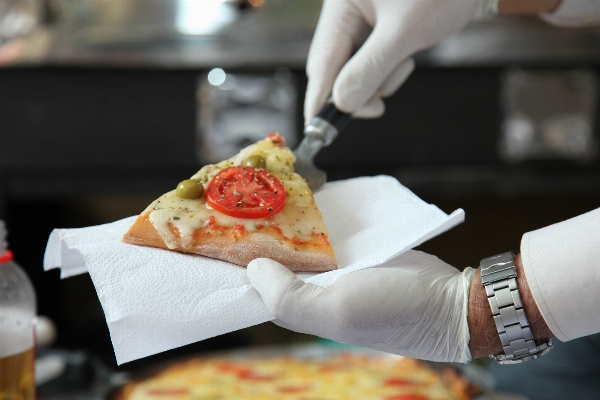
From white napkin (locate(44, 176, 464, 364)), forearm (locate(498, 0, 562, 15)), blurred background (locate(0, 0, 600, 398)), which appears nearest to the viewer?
white napkin (locate(44, 176, 464, 364))

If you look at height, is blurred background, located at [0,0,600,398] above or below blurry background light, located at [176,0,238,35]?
below

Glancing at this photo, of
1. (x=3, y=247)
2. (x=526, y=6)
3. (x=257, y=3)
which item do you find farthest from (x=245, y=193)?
(x=257, y=3)

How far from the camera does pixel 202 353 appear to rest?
2.35 m

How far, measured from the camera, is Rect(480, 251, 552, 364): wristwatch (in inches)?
41.8

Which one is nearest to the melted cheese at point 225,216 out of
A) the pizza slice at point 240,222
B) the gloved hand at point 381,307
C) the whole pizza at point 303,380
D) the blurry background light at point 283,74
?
the pizza slice at point 240,222

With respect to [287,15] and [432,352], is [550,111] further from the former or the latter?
[432,352]

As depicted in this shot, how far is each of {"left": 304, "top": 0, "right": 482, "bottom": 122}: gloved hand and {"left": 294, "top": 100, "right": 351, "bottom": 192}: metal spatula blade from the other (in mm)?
56

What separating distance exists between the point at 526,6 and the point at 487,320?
1031mm

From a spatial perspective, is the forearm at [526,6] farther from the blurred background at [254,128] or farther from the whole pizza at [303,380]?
the blurred background at [254,128]

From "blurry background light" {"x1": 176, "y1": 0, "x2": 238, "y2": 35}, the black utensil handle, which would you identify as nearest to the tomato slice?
the black utensil handle

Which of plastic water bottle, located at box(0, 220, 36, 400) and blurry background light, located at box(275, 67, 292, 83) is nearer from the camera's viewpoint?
plastic water bottle, located at box(0, 220, 36, 400)

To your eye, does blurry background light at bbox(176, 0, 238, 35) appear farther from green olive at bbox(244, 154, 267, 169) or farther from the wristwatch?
the wristwatch

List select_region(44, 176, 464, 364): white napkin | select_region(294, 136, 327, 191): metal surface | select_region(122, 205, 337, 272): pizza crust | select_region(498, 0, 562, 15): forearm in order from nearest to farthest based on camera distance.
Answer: select_region(44, 176, 464, 364): white napkin, select_region(122, 205, 337, 272): pizza crust, select_region(294, 136, 327, 191): metal surface, select_region(498, 0, 562, 15): forearm

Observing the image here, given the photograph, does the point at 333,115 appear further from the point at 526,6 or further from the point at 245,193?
the point at 526,6
